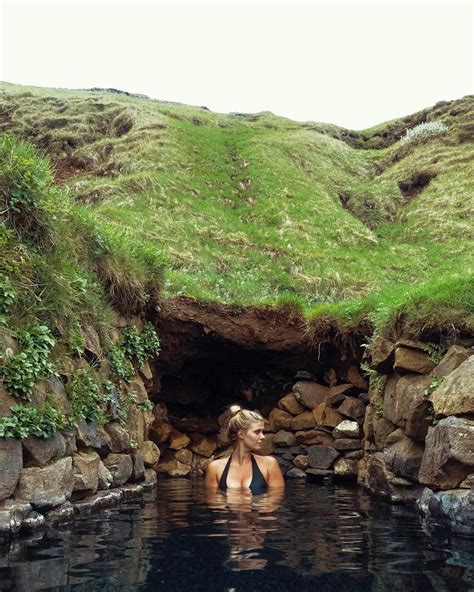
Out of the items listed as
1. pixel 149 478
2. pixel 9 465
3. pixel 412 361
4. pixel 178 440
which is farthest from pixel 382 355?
pixel 178 440

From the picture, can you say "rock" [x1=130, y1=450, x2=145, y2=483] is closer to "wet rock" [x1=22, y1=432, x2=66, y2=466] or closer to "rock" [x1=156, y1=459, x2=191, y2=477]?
"wet rock" [x1=22, y1=432, x2=66, y2=466]

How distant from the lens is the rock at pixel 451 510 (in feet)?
22.4

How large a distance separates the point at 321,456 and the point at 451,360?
20.1 ft

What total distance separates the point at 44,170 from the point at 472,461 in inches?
274

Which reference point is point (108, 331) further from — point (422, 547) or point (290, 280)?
point (290, 280)

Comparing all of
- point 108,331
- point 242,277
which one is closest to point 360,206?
point 242,277

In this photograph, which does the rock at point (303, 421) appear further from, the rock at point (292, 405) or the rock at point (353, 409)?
the rock at point (353, 409)

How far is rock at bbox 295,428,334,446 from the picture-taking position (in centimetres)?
1466

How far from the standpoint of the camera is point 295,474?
14.5 m

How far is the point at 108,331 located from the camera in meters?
10.3

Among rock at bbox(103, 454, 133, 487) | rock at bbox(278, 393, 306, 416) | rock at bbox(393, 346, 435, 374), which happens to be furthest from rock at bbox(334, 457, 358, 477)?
rock at bbox(103, 454, 133, 487)

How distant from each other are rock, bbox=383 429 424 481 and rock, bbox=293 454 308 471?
4.83 metres

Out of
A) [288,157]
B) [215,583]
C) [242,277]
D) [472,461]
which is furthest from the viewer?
[288,157]

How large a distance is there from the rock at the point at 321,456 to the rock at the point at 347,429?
16.9 inches
